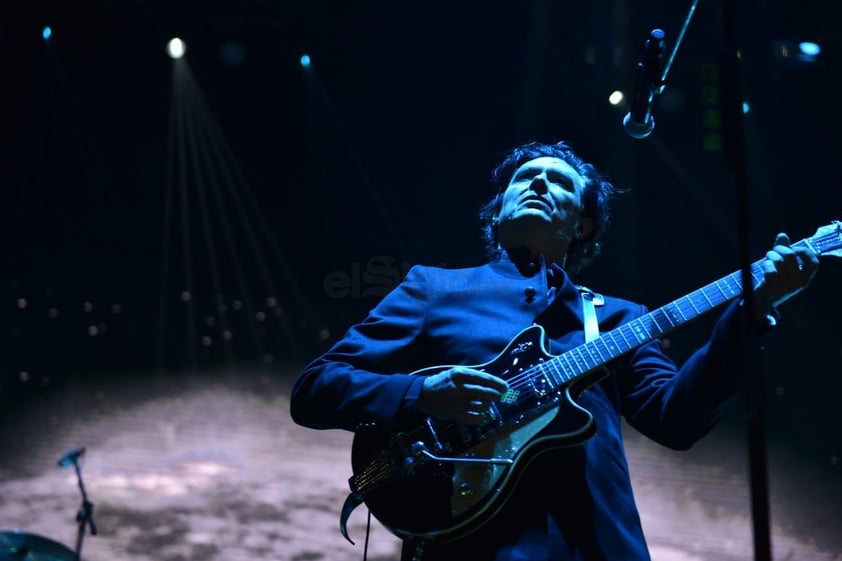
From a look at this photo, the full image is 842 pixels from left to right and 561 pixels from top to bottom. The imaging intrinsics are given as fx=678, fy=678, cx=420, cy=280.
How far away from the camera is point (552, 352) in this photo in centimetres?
198

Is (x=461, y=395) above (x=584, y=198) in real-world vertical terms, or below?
below

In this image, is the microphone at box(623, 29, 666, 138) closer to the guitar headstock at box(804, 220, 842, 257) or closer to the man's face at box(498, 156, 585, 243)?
the man's face at box(498, 156, 585, 243)

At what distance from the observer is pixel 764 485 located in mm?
1265

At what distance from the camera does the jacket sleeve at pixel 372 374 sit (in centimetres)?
Result: 177

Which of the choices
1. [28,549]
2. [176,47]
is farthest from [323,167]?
[28,549]

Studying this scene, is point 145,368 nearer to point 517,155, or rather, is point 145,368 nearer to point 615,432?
point 517,155

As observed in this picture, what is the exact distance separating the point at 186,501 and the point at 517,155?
174 inches

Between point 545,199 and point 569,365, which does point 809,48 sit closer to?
point 545,199

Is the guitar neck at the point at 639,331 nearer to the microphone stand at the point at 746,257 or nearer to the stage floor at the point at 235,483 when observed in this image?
the microphone stand at the point at 746,257

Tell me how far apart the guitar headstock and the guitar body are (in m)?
0.72

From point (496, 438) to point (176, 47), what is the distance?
608 cm

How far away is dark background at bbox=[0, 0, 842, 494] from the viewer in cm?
607

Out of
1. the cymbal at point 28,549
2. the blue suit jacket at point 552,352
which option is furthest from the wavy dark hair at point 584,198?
the cymbal at point 28,549

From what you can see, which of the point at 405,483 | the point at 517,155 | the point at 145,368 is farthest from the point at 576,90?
the point at 405,483
